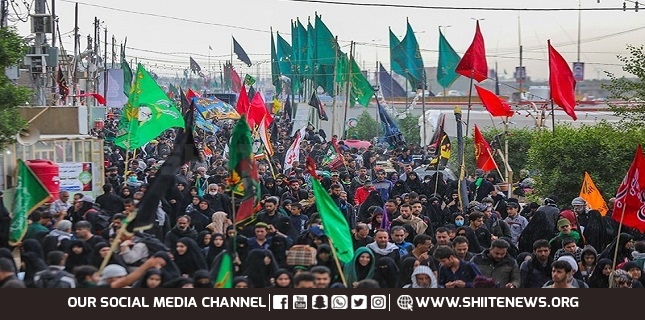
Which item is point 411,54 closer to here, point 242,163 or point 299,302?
point 242,163

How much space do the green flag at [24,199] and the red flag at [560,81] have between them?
423 inches

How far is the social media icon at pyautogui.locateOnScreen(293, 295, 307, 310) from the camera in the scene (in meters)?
8.47

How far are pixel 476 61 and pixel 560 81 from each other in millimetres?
3570

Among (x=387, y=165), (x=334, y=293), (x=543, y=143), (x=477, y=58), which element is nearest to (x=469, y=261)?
(x=334, y=293)

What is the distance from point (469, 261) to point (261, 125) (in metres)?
10.9

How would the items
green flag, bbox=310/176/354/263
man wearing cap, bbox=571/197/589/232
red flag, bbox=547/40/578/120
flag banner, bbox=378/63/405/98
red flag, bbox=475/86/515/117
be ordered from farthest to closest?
1. flag banner, bbox=378/63/405/98
2. red flag, bbox=475/86/515/117
3. red flag, bbox=547/40/578/120
4. man wearing cap, bbox=571/197/589/232
5. green flag, bbox=310/176/354/263

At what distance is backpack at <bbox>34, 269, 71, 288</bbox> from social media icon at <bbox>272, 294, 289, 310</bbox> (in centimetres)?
159

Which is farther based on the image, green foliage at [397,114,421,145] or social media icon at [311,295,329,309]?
green foliage at [397,114,421,145]

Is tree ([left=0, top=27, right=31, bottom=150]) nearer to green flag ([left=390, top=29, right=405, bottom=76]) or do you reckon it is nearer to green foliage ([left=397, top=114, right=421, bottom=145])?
green flag ([left=390, top=29, right=405, bottom=76])

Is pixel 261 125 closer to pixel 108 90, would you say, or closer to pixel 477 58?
pixel 477 58

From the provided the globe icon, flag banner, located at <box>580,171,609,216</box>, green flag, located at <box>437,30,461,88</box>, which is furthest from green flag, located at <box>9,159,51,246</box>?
green flag, located at <box>437,30,461,88</box>

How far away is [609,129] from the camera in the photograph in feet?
71.1

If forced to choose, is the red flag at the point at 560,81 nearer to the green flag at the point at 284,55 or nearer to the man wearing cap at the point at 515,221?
the man wearing cap at the point at 515,221

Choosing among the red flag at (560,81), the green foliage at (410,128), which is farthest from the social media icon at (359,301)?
the green foliage at (410,128)
